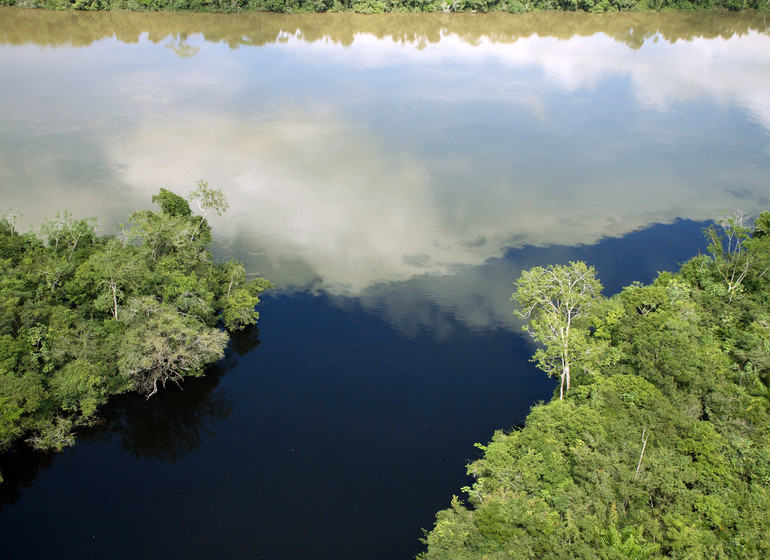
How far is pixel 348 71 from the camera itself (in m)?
69.7

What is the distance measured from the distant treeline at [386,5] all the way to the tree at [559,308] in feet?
249

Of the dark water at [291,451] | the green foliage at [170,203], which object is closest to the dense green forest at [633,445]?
the dark water at [291,451]

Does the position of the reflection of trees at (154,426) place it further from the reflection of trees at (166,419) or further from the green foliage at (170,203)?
the green foliage at (170,203)

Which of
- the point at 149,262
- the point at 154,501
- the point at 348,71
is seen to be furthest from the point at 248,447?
the point at 348,71

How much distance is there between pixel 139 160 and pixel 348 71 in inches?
1200

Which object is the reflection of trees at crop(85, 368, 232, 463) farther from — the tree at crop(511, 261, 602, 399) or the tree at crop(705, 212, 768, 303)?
the tree at crop(705, 212, 768, 303)

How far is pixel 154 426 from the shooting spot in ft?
90.3

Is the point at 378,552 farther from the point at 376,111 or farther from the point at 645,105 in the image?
the point at 645,105

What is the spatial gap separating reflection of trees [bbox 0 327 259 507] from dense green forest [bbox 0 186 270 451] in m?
0.63

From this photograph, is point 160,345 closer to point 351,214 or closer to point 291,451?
point 291,451

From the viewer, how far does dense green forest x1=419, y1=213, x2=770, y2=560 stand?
1917 centimetres

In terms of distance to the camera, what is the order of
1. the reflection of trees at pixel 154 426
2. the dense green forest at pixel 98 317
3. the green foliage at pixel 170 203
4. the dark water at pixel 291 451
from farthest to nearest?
the green foliage at pixel 170 203
the dense green forest at pixel 98 317
the reflection of trees at pixel 154 426
the dark water at pixel 291 451

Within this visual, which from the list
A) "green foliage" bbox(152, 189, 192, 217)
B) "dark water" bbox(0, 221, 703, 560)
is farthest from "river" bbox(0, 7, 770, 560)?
"green foliage" bbox(152, 189, 192, 217)

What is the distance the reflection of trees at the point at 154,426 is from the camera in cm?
2486
